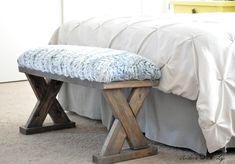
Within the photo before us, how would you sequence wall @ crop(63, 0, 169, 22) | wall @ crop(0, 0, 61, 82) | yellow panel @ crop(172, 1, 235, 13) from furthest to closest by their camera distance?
wall @ crop(63, 0, 169, 22) < yellow panel @ crop(172, 1, 235, 13) < wall @ crop(0, 0, 61, 82)

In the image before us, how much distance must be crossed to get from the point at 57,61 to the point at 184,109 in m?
0.65

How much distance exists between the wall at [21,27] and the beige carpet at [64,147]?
4.49 feet

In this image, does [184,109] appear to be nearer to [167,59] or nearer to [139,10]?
[167,59]

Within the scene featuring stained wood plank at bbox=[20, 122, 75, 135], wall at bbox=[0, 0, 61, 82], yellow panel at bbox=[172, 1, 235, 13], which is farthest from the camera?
yellow panel at bbox=[172, 1, 235, 13]

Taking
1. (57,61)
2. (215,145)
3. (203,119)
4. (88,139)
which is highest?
(57,61)

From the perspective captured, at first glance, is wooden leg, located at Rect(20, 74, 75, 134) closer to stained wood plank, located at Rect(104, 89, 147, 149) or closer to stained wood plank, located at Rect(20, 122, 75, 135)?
stained wood plank, located at Rect(20, 122, 75, 135)

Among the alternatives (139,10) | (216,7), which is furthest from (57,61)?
(139,10)

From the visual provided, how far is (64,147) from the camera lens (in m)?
2.21

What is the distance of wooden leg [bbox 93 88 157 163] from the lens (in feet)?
6.40

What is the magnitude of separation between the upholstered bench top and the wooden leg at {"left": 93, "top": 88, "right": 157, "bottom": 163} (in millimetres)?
76

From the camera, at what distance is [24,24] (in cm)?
428

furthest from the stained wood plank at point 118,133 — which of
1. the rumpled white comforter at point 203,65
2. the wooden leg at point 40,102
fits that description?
the wooden leg at point 40,102

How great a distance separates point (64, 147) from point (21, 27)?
231cm

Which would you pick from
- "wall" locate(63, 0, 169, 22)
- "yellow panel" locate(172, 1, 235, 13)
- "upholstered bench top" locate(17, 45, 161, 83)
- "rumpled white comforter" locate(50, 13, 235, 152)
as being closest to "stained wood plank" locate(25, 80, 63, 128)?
"upholstered bench top" locate(17, 45, 161, 83)
